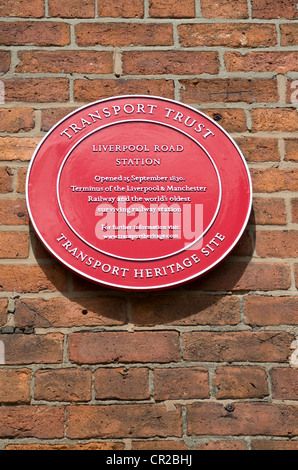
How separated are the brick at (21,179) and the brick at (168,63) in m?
0.50

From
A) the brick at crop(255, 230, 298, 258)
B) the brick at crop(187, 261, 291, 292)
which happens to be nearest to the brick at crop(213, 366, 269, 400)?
the brick at crop(187, 261, 291, 292)

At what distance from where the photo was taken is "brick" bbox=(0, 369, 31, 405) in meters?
1.81

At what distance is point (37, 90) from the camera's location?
6.77ft

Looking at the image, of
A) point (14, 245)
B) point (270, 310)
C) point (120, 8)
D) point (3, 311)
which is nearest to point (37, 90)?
point (120, 8)

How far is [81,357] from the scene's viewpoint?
1.85 m

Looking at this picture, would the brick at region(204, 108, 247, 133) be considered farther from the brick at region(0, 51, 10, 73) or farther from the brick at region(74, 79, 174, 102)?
the brick at region(0, 51, 10, 73)

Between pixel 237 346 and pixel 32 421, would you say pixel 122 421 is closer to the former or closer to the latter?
pixel 32 421

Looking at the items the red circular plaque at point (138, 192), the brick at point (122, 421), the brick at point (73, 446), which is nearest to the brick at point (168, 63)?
the red circular plaque at point (138, 192)

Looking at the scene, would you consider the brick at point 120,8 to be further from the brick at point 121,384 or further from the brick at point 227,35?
the brick at point 121,384

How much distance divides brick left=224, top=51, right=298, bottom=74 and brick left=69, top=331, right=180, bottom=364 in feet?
3.26

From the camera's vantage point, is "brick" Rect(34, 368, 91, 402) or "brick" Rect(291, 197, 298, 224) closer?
"brick" Rect(34, 368, 91, 402)

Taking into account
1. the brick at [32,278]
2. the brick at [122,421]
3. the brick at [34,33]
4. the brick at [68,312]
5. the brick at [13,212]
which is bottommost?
the brick at [122,421]

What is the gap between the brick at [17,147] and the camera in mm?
2010
